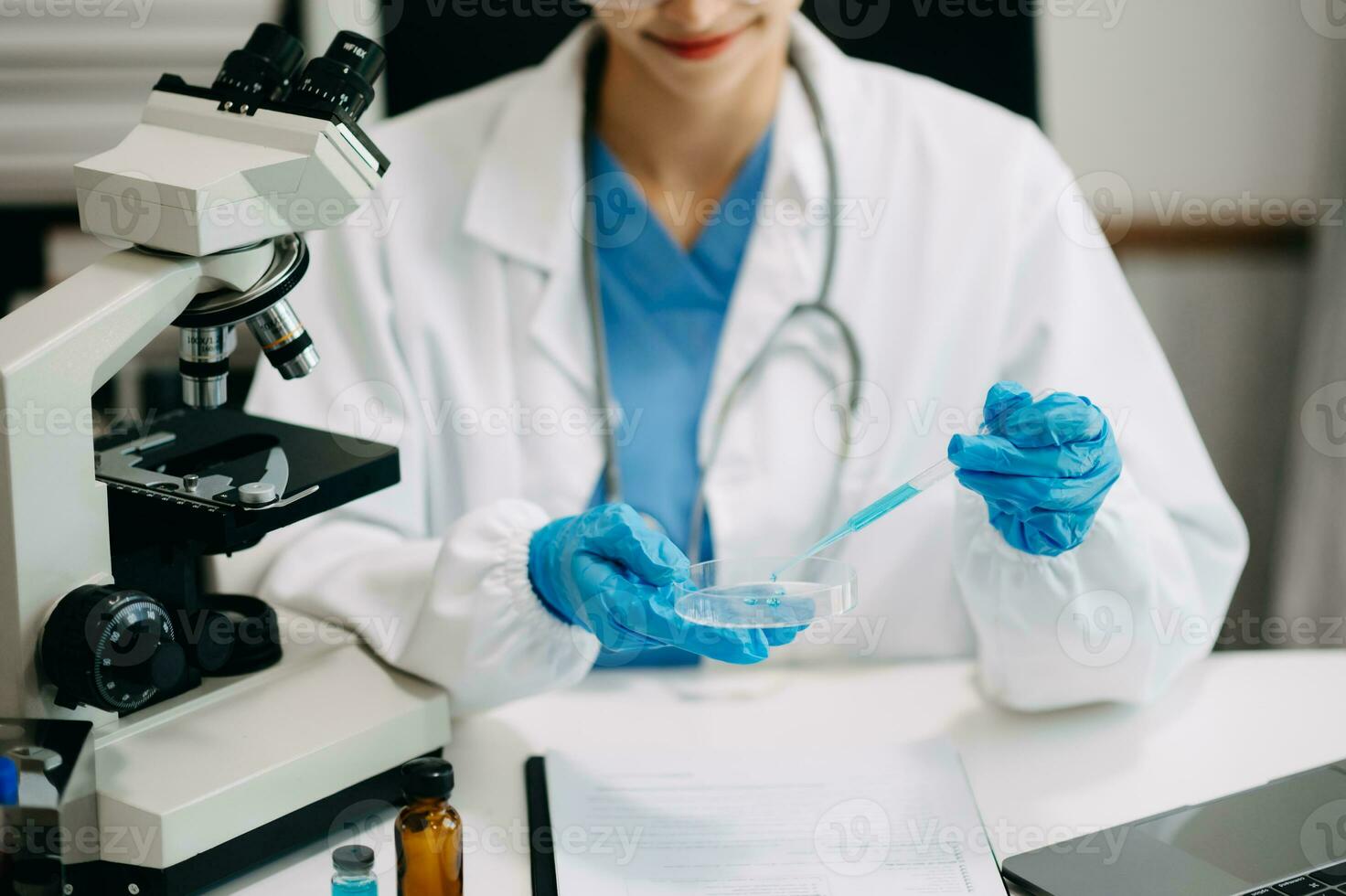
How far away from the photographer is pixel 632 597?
1.00 m

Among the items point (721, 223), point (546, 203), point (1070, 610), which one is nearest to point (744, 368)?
point (721, 223)

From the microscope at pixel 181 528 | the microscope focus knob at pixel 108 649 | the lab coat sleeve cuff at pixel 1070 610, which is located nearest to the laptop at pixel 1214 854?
the lab coat sleeve cuff at pixel 1070 610

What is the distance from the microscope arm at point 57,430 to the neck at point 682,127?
2.42 feet

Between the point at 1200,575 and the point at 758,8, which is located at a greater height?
the point at 758,8

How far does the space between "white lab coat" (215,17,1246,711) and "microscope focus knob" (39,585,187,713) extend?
1.53ft

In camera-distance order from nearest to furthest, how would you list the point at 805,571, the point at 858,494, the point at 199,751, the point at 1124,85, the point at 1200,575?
the point at 199,751, the point at 805,571, the point at 1200,575, the point at 858,494, the point at 1124,85

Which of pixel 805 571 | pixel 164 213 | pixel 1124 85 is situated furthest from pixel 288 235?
pixel 1124 85

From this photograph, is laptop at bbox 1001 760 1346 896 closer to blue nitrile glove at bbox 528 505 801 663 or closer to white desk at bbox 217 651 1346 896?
white desk at bbox 217 651 1346 896

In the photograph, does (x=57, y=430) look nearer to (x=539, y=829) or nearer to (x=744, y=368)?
(x=539, y=829)

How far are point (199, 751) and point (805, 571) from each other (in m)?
0.50

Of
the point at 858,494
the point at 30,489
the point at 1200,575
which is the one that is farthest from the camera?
the point at 858,494

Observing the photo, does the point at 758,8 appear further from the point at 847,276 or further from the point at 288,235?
the point at 288,235

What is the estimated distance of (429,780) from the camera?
819mm

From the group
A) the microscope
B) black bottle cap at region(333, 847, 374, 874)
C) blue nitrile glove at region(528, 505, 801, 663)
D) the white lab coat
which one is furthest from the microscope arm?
the white lab coat
